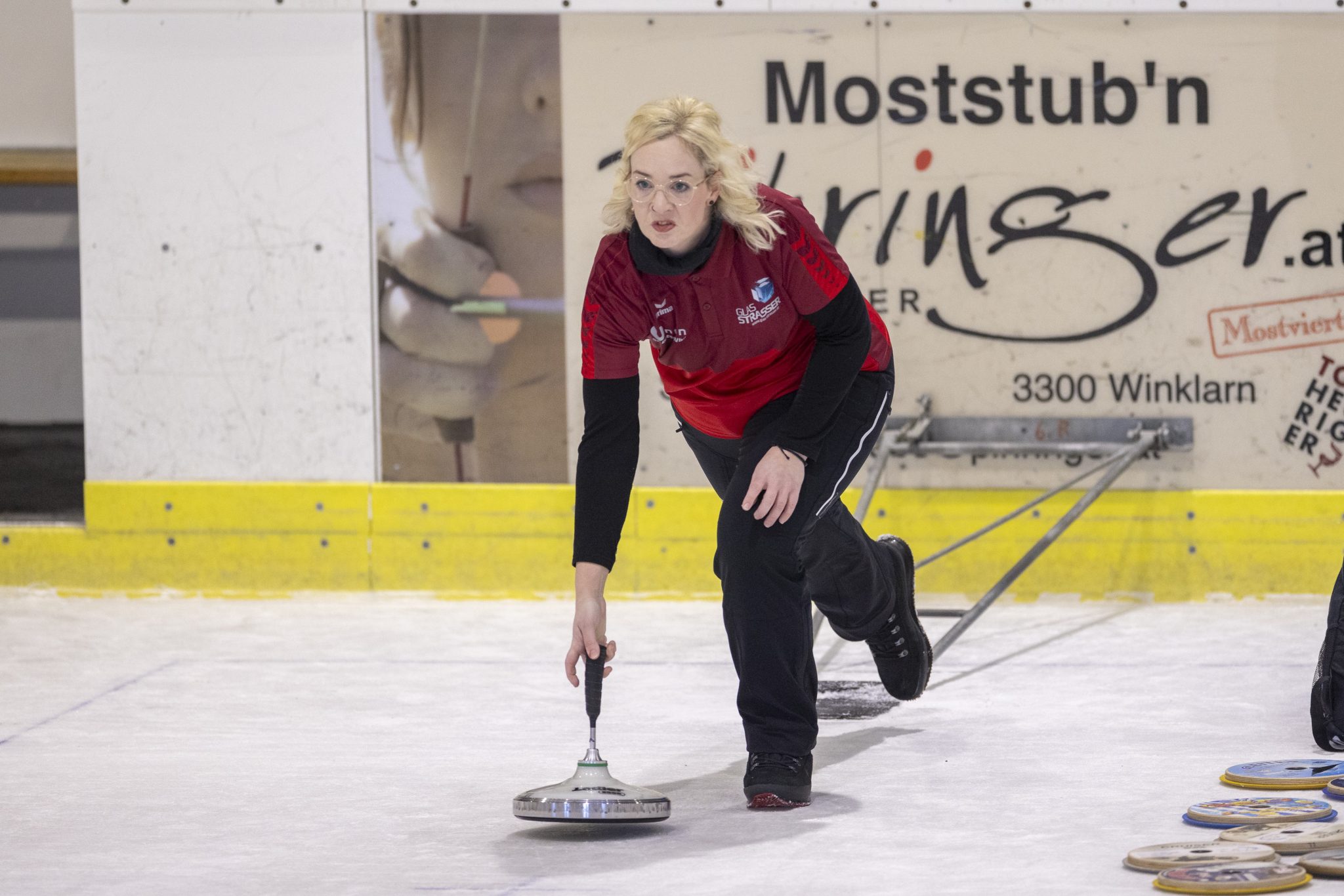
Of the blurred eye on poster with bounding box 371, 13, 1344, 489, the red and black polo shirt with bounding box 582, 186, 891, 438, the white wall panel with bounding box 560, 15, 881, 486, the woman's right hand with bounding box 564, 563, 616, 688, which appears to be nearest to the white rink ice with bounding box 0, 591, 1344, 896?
the woman's right hand with bounding box 564, 563, 616, 688

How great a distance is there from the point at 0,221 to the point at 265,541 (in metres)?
6.68

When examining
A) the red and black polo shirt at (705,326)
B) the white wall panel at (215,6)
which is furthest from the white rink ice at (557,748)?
the white wall panel at (215,6)

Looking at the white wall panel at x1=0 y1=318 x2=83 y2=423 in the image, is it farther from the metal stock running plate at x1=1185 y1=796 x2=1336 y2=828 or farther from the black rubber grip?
the metal stock running plate at x1=1185 y1=796 x2=1336 y2=828

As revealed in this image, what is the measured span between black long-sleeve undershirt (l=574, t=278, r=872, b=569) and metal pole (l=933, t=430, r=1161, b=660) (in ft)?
3.84

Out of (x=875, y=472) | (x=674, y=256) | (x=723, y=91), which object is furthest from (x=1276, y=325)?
(x=674, y=256)

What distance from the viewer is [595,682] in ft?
10.4

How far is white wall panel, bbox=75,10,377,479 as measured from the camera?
6.30 metres

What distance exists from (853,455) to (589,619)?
28.0 inches

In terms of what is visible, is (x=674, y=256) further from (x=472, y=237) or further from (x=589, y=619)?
(x=472, y=237)

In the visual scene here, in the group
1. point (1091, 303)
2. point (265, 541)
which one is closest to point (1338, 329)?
point (1091, 303)

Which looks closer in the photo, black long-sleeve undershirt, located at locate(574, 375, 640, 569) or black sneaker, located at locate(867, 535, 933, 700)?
black long-sleeve undershirt, located at locate(574, 375, 640, 569)

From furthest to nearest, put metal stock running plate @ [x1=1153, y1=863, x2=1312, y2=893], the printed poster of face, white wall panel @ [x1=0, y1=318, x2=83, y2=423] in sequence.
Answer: white wall panel @ [x1=0, y1=318, x2=83, y2=423]
the printed poster of face
metal stock running plate @ [x1=1153, y1=863, x2=1312, y2=893]

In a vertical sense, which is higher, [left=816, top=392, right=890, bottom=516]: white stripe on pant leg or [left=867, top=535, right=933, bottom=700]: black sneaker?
[left=816, top=392, right=890, bottom=516]: white stripe on pant leg

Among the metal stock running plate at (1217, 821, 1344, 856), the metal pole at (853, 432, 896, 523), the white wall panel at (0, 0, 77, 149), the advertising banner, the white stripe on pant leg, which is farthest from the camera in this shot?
the white wall panel at (0, 0, 77, 149)
